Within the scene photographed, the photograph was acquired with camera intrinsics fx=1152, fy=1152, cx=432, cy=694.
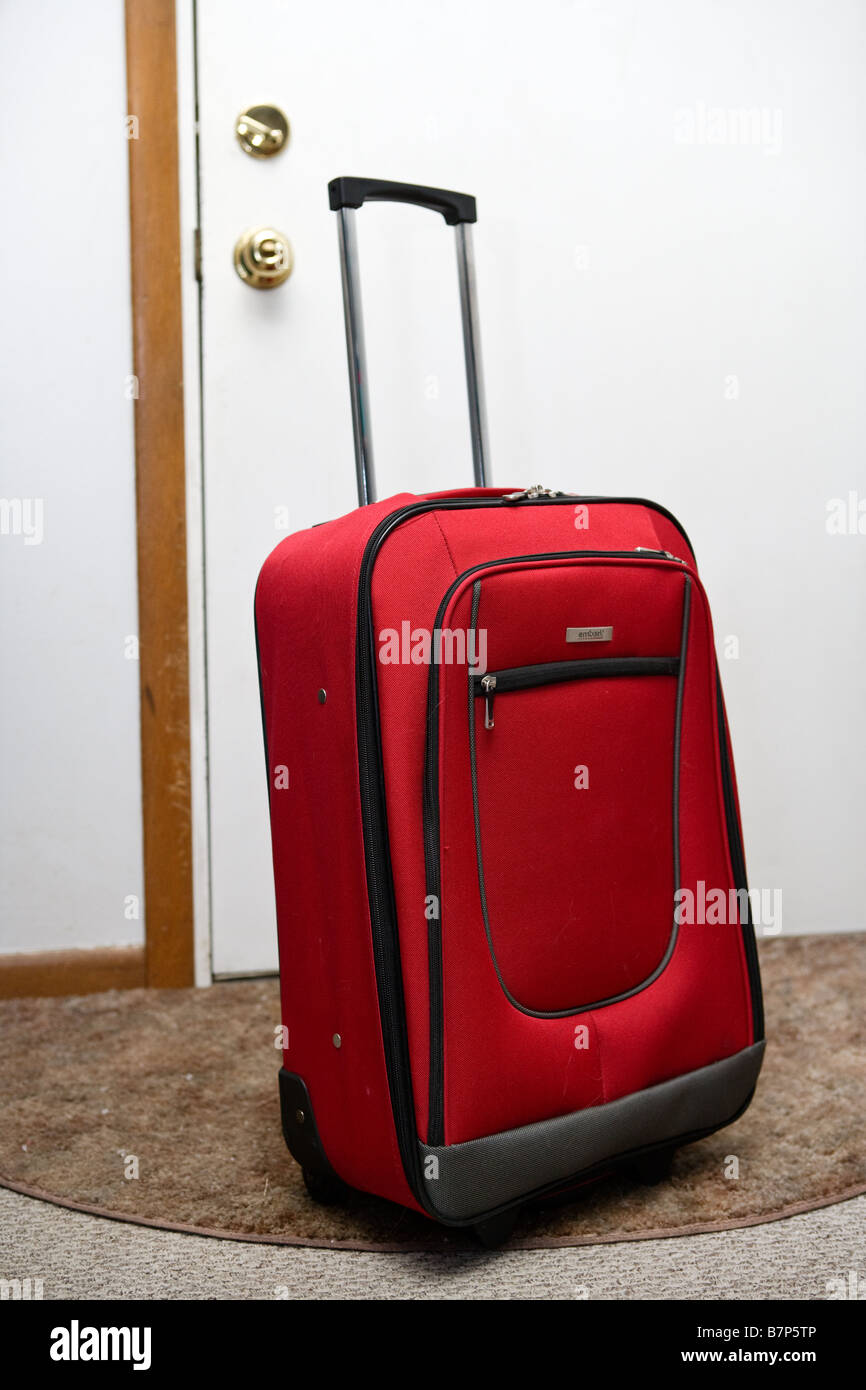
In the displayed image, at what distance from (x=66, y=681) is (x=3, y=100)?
635mm

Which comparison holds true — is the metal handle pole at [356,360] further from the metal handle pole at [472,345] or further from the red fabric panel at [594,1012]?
the red fabric panel at [594,1012]

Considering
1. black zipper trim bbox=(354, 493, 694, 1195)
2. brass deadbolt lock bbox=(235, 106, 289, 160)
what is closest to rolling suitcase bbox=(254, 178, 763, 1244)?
black zipper trim bbox=(354, 493, 694, 1195)

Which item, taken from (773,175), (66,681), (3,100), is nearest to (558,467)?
(773,175)

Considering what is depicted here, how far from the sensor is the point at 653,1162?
0.86 metres

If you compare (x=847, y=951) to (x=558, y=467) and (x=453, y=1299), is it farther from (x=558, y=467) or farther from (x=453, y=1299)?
(x=453, y=1299)

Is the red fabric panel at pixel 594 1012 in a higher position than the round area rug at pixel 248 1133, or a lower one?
higher

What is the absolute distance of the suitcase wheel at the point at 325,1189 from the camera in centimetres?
83

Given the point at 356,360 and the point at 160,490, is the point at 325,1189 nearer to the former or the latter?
the point at 356,360

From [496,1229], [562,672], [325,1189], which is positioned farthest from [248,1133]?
[562,672]

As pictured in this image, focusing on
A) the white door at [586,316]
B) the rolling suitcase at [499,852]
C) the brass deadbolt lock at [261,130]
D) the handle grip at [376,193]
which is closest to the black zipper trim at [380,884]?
the rolling suitcase at [499,852]
